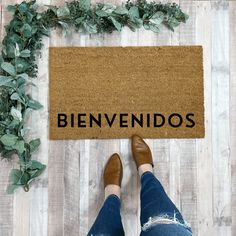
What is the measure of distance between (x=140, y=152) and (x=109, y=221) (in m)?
0.36

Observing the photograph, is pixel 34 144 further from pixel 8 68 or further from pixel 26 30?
pixel 26 30

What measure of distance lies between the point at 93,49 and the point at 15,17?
0.37 meters

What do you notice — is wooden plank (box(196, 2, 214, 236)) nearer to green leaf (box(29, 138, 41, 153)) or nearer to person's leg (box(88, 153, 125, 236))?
person's leg (box(88, 153, 125, 236))

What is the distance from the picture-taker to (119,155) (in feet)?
5.80

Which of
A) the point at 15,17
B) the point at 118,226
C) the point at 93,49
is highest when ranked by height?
the point at 15,17

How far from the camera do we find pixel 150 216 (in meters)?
A: 1.43

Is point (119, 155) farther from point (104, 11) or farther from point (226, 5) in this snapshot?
point (226, 5)

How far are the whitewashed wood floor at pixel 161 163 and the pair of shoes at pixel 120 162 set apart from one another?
0.04 m

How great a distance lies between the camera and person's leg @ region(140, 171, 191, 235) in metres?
1.38

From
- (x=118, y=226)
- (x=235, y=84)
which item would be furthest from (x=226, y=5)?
(x=118, y=226)

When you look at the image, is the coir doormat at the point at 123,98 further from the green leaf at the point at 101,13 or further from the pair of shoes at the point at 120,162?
the green leaf at the point at 101,13

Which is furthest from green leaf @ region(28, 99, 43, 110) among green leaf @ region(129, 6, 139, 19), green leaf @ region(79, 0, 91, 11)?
green leaf @ region(129, 6, 139, 19)

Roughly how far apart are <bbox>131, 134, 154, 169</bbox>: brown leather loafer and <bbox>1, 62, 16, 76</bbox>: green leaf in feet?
1.95

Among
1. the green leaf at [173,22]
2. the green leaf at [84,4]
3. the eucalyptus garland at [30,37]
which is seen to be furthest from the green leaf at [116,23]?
the green leaf at [173,22]
